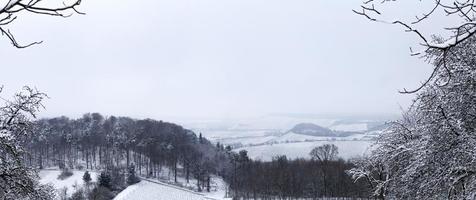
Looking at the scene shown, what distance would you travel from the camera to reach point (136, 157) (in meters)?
112

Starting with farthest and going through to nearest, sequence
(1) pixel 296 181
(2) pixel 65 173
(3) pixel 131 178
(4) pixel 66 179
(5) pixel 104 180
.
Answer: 1. (2) pixel 65 173
2. (4) pixel 66 179
3. (3) pixel 131 178
4. (1) pixel 296 181
5. (5) pixel 104 180

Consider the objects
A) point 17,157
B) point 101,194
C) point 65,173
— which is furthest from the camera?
point 65,173

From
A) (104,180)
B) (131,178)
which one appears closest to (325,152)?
(131,178)

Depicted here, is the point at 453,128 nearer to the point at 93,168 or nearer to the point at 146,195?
the point at 146,195

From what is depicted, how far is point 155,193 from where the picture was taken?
8306 cm

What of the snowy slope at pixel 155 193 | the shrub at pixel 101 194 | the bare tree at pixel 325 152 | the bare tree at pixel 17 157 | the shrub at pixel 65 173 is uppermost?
the bare tree at pixel 17 157

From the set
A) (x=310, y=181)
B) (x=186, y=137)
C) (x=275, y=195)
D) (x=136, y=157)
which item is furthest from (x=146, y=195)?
(x=186, y=137)

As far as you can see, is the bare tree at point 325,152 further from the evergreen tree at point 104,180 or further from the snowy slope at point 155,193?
the evergreen tree at point 104,180

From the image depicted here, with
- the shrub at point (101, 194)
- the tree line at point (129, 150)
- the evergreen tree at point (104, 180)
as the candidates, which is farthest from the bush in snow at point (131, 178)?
the tree line at point (129, 150)

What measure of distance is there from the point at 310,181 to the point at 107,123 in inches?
2303

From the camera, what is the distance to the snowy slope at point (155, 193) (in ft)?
252

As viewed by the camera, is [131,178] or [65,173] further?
[65,173]

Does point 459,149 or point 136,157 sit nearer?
point 459,149

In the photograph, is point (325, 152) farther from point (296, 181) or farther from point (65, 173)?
point (65, 173)
